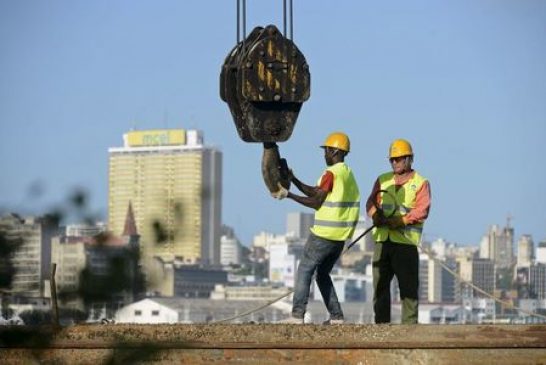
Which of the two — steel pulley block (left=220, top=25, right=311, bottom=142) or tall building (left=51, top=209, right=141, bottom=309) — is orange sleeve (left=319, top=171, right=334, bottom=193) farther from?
tall building (left=51, top=209, right=141, bottom=309)

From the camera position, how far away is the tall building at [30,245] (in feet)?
21.8

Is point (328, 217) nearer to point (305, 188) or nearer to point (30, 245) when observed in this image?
point (305, 188)

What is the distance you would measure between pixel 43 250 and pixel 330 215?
6377 mm

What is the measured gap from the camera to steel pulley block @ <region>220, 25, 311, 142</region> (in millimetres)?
12922

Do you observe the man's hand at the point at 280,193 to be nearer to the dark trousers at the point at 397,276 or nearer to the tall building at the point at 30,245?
the dark trousers at the point at 397,276

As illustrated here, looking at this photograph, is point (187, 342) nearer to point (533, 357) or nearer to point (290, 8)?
point (533, 357)

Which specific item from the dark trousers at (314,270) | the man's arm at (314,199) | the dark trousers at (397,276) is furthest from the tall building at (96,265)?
the dark trousers at (397,276)

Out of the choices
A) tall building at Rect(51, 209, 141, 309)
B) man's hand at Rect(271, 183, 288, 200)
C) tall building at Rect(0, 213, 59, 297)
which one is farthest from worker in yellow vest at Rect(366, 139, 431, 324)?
tall building at Rect(0, 213, 59, 297)

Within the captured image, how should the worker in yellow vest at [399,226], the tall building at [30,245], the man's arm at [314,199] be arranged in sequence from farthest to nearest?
the worker in yellow vest at [399,226] → the man's arm at [314,199] → the tall building at [30,245]

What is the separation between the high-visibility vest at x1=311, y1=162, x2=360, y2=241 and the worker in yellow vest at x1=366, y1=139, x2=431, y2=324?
0.26 m

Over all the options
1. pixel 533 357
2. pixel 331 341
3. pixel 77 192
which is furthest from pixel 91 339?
pixel 77 192

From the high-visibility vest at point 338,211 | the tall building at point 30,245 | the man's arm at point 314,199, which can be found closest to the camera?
the tall building at point 30,245

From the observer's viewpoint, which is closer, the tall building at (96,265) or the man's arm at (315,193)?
the tall building at (96,265)

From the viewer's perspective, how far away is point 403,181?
1327 centimetres
